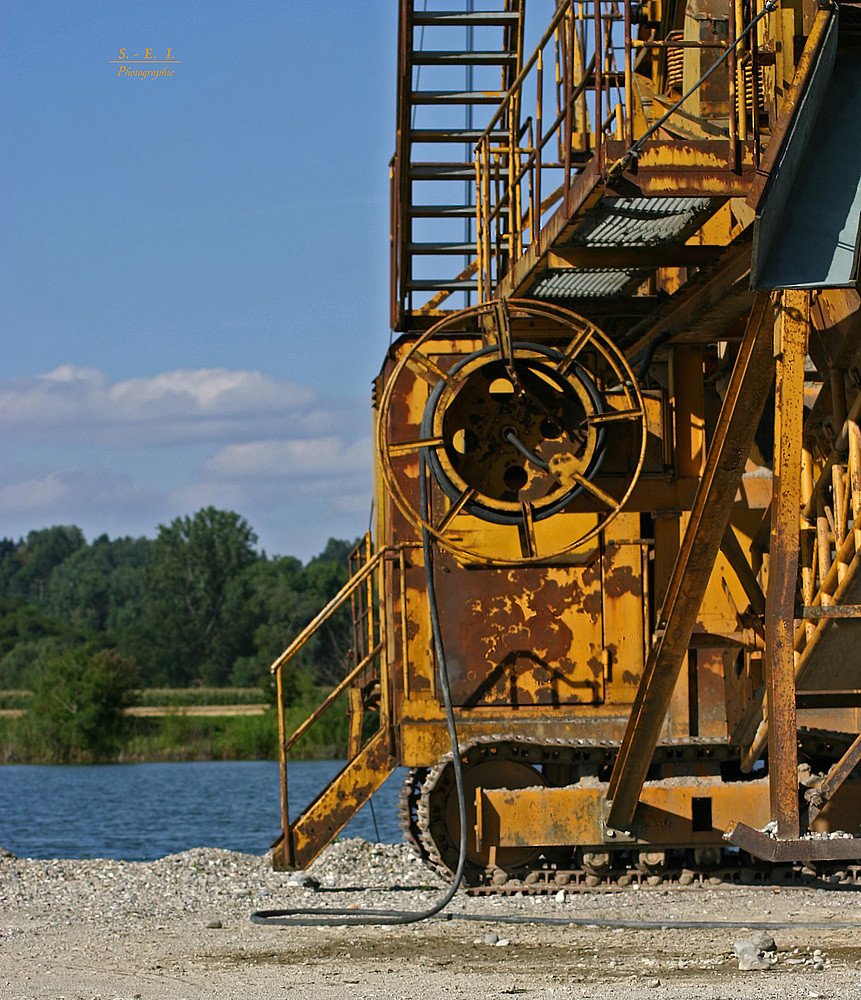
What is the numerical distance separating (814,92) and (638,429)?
9.79 feet

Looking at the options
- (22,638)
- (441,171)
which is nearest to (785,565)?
(441,171)

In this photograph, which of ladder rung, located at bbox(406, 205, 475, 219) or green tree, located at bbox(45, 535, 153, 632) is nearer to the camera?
ladder rung, located at bbox(406, 205, 475, 219)

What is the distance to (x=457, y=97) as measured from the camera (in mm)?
13242

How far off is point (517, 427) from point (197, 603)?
390 feet

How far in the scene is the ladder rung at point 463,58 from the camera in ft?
42.7

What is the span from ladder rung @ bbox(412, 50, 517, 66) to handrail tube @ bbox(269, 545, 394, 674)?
424 centimetres

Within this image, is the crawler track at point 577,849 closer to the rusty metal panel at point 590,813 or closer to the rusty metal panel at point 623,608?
the rusty metal panel at point 590,813

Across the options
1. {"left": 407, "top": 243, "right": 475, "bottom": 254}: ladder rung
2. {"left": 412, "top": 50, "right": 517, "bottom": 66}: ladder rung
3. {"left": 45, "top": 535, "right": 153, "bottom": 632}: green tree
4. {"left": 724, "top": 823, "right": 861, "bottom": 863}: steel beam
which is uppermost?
{"left": 45, "top": 535, "right": 153, "bottom": 632}: green tree

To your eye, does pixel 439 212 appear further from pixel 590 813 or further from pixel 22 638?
pixel 22 638

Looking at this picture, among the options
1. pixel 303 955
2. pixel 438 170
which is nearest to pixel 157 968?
pixel 303 955

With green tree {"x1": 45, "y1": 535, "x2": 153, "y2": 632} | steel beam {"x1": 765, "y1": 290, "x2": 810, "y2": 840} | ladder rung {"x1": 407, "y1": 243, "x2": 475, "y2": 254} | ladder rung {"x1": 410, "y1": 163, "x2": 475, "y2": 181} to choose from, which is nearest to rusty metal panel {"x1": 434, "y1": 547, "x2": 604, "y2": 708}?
ladder rung {"x1": 407, "y1": 243, "x2": 475, "y2": 254}

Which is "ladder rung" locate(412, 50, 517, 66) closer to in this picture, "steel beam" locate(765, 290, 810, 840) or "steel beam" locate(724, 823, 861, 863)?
"steel beam" locate(765, 290, 810, 840)

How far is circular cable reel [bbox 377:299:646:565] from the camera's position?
10000 mm

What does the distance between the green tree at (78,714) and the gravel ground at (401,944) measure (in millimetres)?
45810
